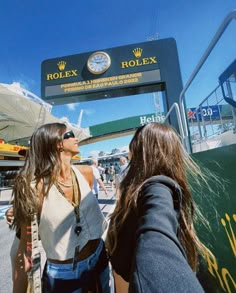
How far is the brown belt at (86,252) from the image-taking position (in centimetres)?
118

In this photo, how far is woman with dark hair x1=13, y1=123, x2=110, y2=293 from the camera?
3.72ft

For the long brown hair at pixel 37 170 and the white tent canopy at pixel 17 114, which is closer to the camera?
the long brown hair at pixel 37 170

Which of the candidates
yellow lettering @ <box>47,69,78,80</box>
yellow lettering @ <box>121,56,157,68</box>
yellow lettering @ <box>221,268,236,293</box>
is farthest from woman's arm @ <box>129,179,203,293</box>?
yellow lettering @ <box>47,69,78,80</box>

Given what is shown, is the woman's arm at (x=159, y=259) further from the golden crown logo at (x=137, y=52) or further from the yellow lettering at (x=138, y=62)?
the golden crown logo at (x=137, y=52)

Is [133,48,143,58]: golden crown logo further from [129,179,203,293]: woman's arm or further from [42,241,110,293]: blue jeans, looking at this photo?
[129,179,203,293]: woman's arm

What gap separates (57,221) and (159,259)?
73cm

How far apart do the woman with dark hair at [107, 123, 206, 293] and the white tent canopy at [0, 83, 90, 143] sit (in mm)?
11322

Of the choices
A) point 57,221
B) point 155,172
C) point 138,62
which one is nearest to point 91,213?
point 57,221

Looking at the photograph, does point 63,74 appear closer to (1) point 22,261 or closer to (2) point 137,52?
(2) point 137,52

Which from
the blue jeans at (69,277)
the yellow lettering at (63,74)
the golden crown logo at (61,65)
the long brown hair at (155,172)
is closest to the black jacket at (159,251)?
the long brown hair at (155,172)

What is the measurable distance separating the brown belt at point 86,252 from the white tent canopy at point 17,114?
36.3 ft

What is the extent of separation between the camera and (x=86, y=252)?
1.25m

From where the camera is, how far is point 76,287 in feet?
3.85

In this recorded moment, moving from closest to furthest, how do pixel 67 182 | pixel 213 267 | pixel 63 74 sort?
1. pixel 67 182
2. pixel 213 267
3. pixel 63 74
